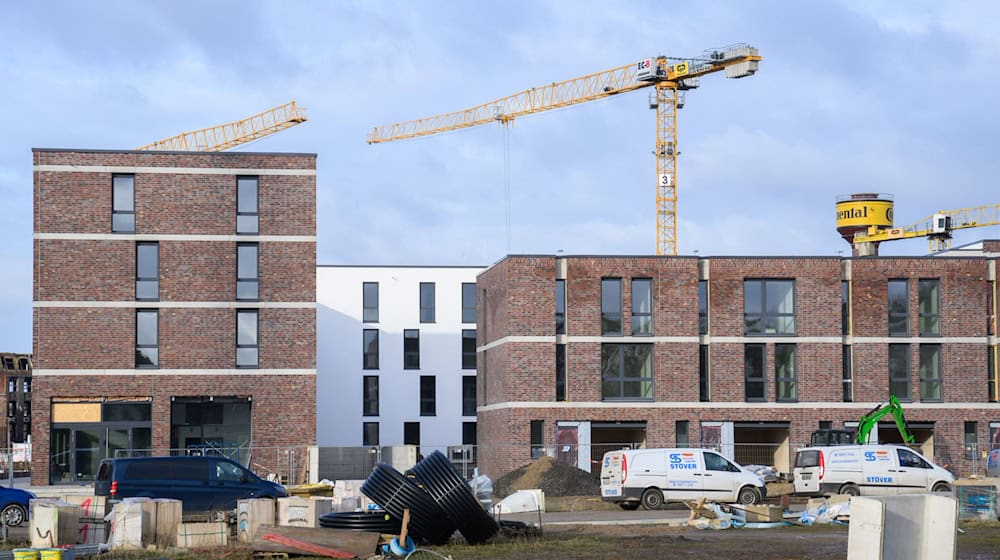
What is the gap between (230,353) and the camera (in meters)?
48.0

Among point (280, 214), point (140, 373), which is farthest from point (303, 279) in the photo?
point (140, 373)

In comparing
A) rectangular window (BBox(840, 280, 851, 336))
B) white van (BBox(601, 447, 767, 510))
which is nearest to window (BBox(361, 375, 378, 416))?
rectangular window (BBox(840, 280, 851, 336))

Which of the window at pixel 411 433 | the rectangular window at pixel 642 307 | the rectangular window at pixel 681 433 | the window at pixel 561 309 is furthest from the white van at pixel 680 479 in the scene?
the window at pixel 411 433

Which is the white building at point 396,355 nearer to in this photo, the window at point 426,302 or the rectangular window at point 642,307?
the window at point 426,302

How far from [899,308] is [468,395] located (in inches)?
1140

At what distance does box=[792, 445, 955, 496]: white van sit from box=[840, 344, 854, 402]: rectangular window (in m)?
13.4

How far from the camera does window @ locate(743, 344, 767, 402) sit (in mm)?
49906

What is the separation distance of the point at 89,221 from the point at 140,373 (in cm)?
580

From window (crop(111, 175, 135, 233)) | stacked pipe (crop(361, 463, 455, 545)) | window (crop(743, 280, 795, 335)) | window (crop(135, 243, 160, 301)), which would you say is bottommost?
stacked pipe (crop(361, 463, 455, 545))

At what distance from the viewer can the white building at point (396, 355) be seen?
7306cm

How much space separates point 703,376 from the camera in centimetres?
5006

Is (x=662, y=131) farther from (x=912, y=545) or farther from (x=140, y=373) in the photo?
(x=912, y=545)

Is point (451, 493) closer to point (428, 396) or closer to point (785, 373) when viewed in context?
point (785, 373)

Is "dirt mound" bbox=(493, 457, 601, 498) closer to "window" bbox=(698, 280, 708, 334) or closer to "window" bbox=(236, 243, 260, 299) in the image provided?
"window" bbox=(698, 280, 708, 334)
